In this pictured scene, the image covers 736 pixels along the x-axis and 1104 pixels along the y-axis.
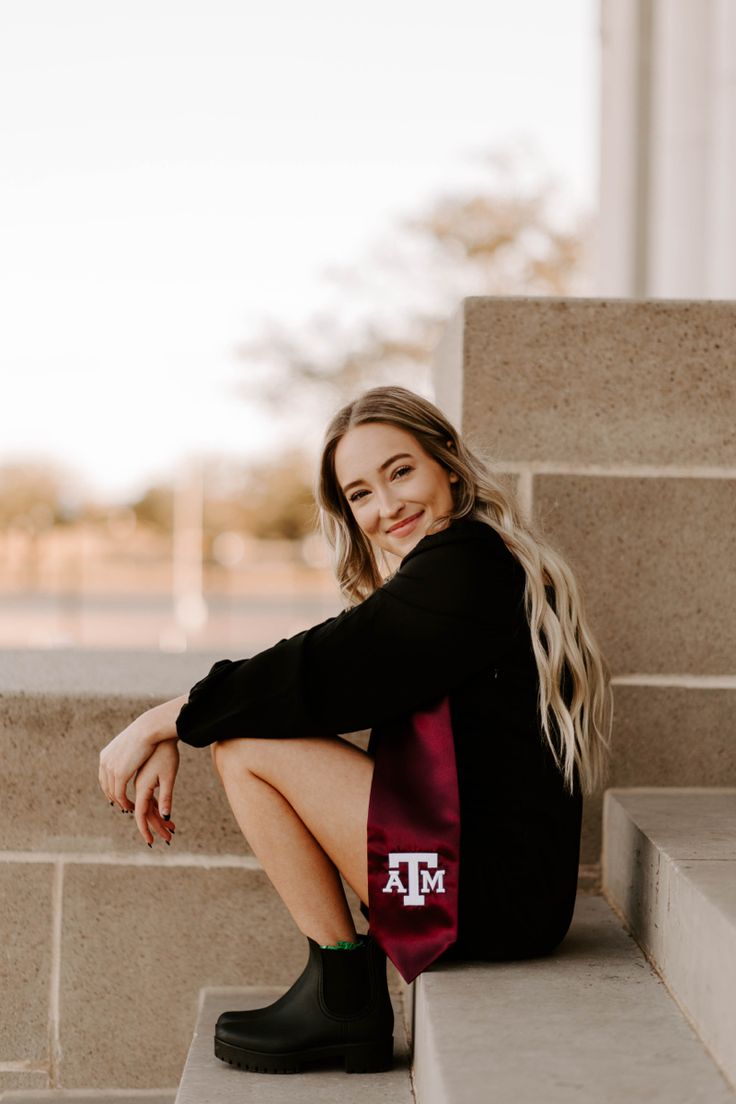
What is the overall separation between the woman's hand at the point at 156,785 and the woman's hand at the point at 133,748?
0.02 meters

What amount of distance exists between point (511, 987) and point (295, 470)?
3623 centimetres

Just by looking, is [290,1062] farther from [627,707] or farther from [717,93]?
[717,93]

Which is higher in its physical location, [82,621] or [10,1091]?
[10,1091]

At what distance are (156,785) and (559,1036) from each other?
98 centimetres

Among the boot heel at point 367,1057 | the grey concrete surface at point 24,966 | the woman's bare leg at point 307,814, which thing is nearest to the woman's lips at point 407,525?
the woman's bare leg at point 307,814

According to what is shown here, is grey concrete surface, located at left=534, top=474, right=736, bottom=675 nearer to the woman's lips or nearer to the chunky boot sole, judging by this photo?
the woman's lips

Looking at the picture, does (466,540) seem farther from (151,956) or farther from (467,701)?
(151,956)

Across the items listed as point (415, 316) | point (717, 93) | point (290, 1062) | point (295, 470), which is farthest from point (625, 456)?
point (295, 470)

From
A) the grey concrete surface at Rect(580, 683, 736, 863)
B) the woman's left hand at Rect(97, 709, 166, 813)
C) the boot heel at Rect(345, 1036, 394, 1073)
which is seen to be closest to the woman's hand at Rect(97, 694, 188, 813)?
the woman's left hand at Rect(97, 709, 166, 813)

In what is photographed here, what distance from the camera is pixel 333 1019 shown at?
7.90ft

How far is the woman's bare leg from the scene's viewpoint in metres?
2.38

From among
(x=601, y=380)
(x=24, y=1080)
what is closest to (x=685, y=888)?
(x=601, y=380)

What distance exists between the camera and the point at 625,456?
3168 mm

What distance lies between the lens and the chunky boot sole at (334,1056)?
242cm
